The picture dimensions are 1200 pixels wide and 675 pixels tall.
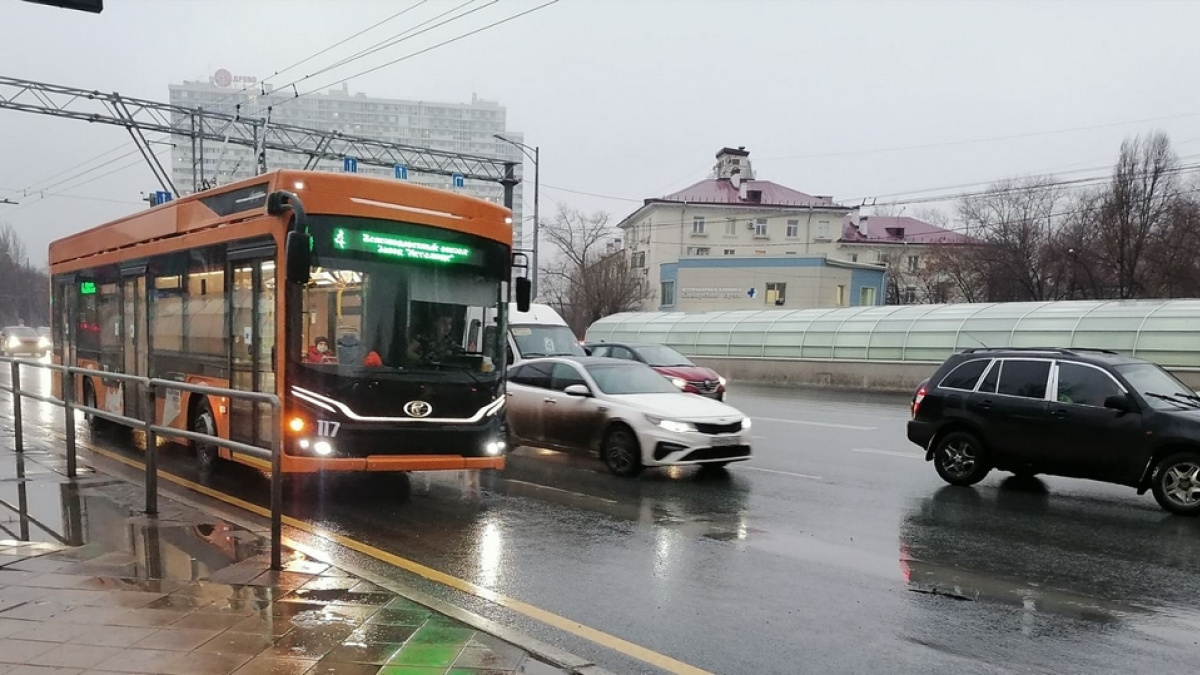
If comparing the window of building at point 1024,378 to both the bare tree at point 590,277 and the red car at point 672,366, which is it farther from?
the bare tree at point 590,277

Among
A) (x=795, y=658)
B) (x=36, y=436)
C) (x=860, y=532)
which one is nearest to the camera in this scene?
(x=795, y=658)

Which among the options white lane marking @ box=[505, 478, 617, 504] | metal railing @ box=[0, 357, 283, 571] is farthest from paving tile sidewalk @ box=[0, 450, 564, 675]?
white lane marking @ box=[505, 478, 617, 504]

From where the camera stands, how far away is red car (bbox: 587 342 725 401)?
19281 mm

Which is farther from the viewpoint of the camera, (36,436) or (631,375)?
(36,436)

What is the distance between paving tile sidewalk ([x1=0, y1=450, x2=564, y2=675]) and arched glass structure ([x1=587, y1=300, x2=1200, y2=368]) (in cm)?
2062

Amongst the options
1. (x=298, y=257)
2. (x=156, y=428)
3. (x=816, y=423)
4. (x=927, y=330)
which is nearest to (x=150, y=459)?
(x=156, y=428)

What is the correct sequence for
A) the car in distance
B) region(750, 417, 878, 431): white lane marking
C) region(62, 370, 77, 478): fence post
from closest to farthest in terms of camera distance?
region(62, 370, 77, 478): fence post, region(750, 417, 878, 431): white lane marking, the car in distance

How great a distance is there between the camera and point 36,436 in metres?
12.7

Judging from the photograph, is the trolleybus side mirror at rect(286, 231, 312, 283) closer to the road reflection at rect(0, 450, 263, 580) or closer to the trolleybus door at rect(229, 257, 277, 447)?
the trolleybus door at rect(229, 257, 277, 447)

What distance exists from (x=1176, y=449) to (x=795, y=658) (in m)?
6.23

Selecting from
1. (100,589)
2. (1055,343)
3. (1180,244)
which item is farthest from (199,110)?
(1180,244)

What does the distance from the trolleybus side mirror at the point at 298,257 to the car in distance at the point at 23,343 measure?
41.9 meters

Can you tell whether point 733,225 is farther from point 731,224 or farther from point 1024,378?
point 1024,378

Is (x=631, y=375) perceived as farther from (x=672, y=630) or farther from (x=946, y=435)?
(x=672, y=630)
